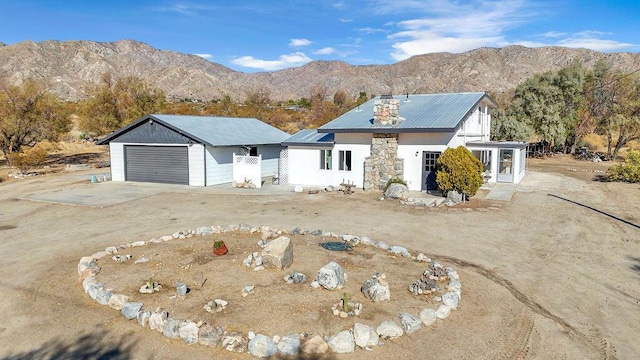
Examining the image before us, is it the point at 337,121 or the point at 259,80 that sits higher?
the point at 259,80

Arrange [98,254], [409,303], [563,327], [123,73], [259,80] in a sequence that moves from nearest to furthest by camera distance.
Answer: [563,327]
[409,303]
[98,254]
[123,73]
[259,80]

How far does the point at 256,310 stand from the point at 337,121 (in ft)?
60.4

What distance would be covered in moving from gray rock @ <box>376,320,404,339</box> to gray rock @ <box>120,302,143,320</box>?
14.6ft

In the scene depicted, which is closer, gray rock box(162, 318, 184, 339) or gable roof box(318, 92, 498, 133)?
gray rock box(162, 318, 184, 339)

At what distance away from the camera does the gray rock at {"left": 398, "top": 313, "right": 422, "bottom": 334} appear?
7339 mm

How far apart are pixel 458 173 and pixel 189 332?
15.3m

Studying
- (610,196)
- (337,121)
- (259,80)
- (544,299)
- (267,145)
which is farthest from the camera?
(259,80)

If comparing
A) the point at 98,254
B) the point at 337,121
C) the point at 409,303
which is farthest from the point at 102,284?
the point at 337,121

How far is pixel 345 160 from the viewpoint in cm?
2412

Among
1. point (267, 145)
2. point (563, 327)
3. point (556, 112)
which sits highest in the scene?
point (556, 112)

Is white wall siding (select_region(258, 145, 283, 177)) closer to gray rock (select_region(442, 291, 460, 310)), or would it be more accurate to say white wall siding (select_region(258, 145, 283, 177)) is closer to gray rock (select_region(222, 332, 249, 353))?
gray rock (select_region(442, 291, 460, 310))

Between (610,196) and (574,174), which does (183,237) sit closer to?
(610,196)

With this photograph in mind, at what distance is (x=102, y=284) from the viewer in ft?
29.7

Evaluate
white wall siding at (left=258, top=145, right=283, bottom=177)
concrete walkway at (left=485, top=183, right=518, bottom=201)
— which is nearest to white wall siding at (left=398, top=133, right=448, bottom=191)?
concrete walkway at (left=485, top=183, right=518, bottom=201)
